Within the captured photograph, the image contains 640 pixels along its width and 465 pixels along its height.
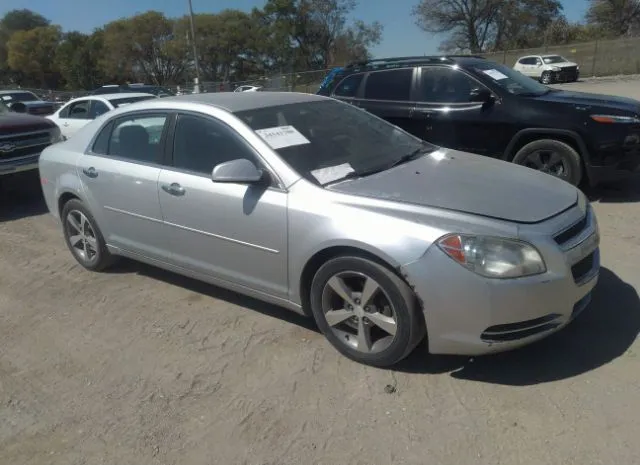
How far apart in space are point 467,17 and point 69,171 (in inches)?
2251

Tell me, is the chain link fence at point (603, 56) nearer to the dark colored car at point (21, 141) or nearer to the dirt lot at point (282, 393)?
the dark colored car at point (21, 141)

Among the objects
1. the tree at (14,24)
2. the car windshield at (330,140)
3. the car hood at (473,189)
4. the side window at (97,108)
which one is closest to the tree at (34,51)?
the tree at (14,24)

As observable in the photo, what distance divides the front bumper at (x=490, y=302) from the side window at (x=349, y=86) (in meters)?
5.11

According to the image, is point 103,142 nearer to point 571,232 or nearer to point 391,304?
point 391,304

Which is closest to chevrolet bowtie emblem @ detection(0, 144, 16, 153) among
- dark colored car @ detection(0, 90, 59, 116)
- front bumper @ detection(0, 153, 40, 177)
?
front bumper @ detection(0, 153, 40, 177)

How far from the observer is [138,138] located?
445 centimetres

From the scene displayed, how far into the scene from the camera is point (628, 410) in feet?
8.97

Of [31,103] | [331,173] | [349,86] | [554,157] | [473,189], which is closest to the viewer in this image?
[473,189]

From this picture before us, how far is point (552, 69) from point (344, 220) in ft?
105

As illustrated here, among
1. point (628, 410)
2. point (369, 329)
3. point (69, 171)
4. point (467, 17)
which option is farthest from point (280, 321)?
point (467, 17)

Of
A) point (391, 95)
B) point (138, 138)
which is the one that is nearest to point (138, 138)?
point (138, 138)

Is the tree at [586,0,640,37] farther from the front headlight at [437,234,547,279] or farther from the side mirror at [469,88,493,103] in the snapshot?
the front headlight at [437,234,547,279]

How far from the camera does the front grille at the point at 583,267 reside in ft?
9.79

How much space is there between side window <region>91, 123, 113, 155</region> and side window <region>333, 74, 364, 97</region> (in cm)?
376
